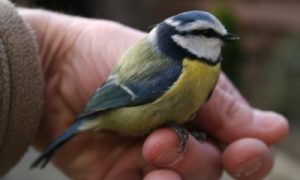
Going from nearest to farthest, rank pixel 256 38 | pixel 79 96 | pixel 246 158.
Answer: pixel 246 158
pixel 79 96
pixel 256 38

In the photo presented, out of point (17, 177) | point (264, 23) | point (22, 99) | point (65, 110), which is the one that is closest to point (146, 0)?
point (264, 23)

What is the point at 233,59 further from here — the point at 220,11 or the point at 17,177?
the point at 17,177

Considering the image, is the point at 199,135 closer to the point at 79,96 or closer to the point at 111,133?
the point at 111,133

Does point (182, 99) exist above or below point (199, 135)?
above

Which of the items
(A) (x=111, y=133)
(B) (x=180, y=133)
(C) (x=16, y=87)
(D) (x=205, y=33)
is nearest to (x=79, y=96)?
(A) (x=111, y=133)

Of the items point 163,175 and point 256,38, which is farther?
point 256,38

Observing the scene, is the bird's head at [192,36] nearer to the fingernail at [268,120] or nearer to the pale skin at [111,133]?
the pale skin at [111,133]

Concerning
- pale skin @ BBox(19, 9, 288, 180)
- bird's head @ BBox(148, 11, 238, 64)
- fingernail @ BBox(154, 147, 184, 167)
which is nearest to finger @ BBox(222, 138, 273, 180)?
pale skin @ BBox(19, 9, 288, 180)

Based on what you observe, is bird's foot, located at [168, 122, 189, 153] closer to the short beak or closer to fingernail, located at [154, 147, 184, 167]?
fingernail, located at [154, 147, 184, 167]
